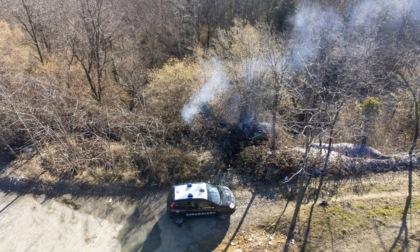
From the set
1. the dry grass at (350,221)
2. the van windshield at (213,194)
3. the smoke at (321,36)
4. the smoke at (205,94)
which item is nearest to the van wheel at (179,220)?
the van windshield at (213,194)

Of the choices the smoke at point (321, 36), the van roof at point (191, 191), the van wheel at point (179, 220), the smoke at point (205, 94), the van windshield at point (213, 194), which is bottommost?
the van wheel at point (179, 220)

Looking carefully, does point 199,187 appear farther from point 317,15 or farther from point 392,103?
point 317,15

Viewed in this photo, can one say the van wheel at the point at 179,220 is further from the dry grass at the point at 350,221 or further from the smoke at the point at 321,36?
the smoke at the point at 321,36

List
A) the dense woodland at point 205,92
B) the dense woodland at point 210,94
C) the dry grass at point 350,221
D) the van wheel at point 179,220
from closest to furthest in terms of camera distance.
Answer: the dry grass at point 350,221, the van wheel at point 179,220, the dense woodland at point 210,94, the dense woodland at point 205,92

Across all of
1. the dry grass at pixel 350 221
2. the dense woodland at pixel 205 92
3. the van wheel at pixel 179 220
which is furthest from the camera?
the dense woodland at pixel 205 92

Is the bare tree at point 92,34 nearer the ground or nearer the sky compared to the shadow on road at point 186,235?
nearer the sky

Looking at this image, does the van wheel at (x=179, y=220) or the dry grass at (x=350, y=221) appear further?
the van wheel at (x=179, y=220)
